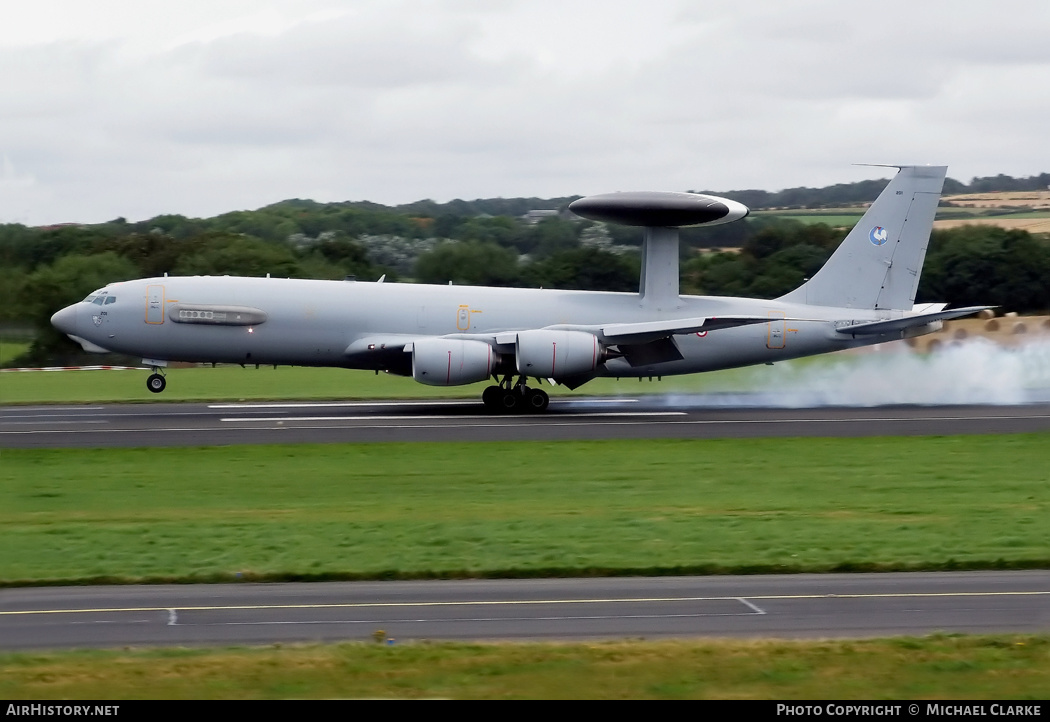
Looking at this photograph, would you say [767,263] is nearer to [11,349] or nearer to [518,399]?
[518,399]

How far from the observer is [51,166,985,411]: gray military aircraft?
33094mm

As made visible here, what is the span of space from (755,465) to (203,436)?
12272 millimetres

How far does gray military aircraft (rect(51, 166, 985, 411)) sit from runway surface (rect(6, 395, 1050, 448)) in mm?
1396

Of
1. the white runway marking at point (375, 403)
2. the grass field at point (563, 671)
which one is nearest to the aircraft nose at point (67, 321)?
the white runway marking at point (375, 403)

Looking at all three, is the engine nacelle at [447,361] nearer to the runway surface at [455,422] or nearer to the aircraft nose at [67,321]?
the runway surface at [455,422]

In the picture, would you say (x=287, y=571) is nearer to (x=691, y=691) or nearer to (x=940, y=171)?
(x=691, y=691)

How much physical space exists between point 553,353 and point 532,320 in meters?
2.32

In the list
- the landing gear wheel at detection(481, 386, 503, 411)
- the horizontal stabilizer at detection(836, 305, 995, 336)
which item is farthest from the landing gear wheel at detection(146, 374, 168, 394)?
the horizontal stabilizer at detection(836, 305, 995, 336)

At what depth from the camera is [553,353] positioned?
32781 millimetres

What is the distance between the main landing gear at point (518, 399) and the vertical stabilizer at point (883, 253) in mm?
8730

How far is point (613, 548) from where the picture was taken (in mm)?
15688

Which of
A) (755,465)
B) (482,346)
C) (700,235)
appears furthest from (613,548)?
(700,235)

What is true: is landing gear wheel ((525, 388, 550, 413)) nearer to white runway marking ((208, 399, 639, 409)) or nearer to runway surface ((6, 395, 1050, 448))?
runway surface ((6, 395, 1050, 448))
